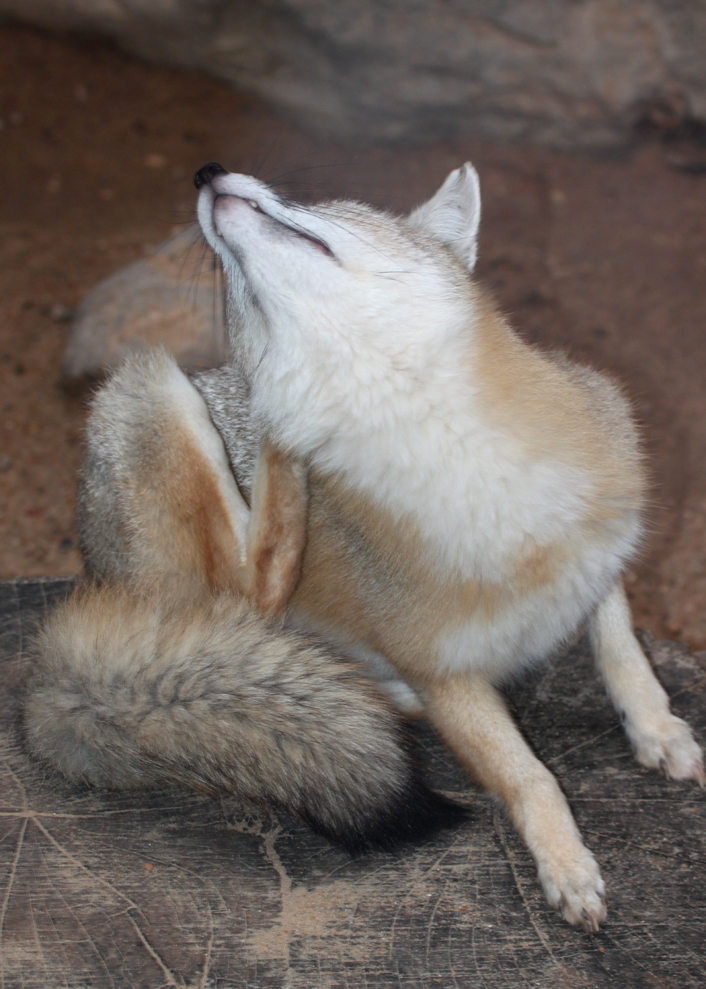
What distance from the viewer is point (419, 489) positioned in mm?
2164

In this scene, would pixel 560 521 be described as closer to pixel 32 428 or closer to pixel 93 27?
pixel 32 428

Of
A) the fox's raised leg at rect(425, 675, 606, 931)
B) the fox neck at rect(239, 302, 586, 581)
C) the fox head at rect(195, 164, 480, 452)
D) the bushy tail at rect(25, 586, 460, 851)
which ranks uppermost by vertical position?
the fox head at rect(195, 164, 480, 452)

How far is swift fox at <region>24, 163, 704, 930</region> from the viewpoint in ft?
6.95

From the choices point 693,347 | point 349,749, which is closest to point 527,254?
point 693,347

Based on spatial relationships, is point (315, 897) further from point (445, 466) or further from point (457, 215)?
point (457, 215)

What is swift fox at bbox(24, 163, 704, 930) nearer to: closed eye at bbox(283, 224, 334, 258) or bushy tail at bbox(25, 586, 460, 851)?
closed eye at bbox(283, 224, 334, 258)

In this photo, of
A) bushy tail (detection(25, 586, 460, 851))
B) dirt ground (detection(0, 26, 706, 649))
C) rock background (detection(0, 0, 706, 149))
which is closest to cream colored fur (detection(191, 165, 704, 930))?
bushy tail (detection(25, 586, 460, 851))

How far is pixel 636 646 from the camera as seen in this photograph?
8.70 feet

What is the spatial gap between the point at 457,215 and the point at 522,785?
1763 millimetres

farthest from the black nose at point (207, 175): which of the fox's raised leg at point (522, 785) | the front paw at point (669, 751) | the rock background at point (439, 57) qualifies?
the rock background at point (439, 57)

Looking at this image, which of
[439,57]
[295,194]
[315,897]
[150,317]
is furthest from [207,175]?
[439,57]

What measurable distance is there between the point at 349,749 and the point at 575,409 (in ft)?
3.65

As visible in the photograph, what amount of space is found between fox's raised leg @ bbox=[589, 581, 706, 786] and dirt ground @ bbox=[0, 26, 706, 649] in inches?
67.7

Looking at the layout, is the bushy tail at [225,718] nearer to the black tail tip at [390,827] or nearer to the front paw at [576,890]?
the black tail tip at [390,827]
